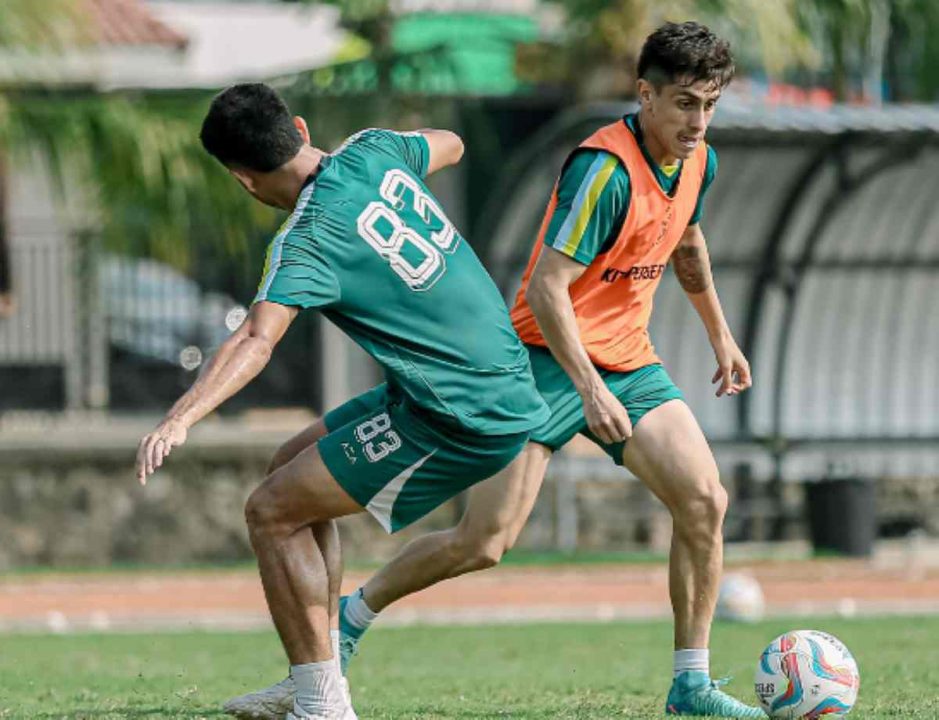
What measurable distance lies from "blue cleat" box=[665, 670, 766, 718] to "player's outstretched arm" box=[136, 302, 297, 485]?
2.22m

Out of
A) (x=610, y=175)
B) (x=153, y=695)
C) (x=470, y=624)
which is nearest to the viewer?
(x=610, y=175)

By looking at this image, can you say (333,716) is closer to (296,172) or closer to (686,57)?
(296,172)

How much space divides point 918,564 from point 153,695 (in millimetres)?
10851

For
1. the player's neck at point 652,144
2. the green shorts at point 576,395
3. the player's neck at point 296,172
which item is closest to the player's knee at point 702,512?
the green shorts at point 576,395

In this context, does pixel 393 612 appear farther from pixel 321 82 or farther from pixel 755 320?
pixel 321 82

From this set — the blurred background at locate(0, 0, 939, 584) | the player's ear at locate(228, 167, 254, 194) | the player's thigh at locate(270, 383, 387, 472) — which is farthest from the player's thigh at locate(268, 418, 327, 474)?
the blurred background at locate(0, 0, 939, 584)

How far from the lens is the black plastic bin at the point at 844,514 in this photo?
60.9 ft

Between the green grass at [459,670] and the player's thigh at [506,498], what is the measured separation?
2.19 feet

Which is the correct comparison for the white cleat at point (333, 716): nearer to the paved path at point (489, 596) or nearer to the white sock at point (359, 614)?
the white sock at point (359, 614)

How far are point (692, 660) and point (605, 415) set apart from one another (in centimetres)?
103

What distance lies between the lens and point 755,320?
19.5m

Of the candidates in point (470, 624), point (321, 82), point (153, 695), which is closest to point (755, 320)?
point (321, 82)

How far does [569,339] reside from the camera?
7527mm

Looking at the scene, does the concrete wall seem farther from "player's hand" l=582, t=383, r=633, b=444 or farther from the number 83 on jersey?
the number 83 on jersey
